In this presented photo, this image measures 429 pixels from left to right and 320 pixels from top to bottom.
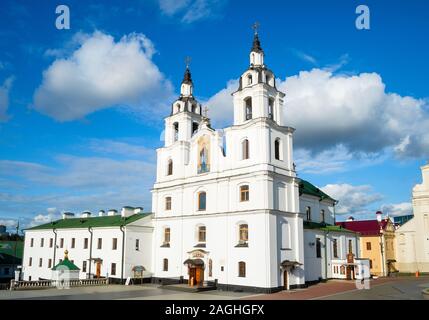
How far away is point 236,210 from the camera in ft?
115

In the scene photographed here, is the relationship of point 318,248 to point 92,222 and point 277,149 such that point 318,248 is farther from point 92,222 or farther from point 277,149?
point 92,222

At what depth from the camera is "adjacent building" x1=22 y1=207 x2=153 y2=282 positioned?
4069 centimetres

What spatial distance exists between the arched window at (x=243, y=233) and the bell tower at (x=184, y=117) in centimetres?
1266

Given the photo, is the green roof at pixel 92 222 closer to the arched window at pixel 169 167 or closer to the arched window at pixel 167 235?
the arched window at pixel 167 235

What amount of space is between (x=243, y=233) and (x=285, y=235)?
3660 millimetres

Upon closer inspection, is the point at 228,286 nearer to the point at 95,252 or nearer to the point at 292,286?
the point at 292,286

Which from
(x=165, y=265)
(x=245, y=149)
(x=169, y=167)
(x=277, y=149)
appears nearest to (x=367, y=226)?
(x=277, y=149)

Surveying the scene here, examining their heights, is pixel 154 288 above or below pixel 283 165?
below

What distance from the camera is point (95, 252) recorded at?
4359 cm

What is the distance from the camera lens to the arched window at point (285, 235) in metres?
34.3

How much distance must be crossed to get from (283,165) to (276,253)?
7.92 m

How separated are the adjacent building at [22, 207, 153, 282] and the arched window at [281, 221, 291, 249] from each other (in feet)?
49.3
